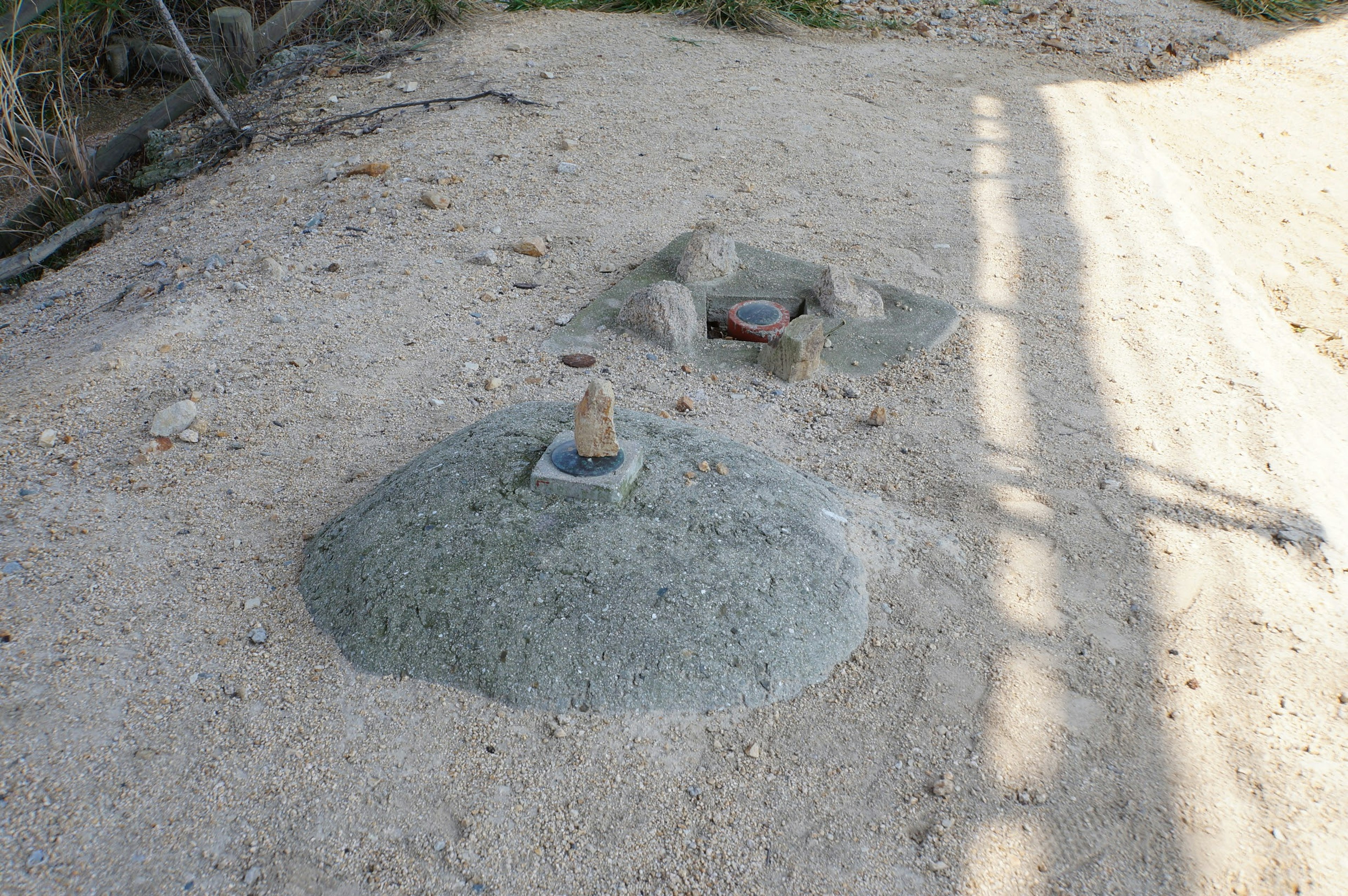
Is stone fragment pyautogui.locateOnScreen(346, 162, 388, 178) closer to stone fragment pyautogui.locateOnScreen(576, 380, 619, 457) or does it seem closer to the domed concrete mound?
the domed concrete mound

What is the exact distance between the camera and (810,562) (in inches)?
81.1

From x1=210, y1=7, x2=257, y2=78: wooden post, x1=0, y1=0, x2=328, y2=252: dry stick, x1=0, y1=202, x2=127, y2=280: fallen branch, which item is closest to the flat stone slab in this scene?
x1=0, y1=202, x2=127, y2=280: fallen branch

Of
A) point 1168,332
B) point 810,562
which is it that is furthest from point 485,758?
point 1168,332

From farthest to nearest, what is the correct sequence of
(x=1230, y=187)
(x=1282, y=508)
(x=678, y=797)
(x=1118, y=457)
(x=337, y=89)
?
(x=337, y=89) < (x=1230, y=187) < (x=1118, y=457) < (x=1282, y=508) < (x=678, y=797)

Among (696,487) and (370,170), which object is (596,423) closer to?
(696,487)

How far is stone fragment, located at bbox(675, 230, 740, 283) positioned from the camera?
3.45m

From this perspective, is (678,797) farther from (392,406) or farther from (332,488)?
(392,406)

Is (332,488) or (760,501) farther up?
(760,501)

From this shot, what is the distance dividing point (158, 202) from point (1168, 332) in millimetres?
4798

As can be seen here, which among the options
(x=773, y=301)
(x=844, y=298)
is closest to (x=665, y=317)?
(x=773, y=301)

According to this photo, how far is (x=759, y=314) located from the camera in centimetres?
326

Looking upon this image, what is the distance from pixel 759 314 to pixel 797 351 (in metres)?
0.36

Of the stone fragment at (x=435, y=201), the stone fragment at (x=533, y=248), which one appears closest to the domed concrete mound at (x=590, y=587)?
the stone fragment at (x=533, y=248)

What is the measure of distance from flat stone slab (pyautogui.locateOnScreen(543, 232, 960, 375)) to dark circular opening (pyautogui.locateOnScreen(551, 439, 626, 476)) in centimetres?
108
